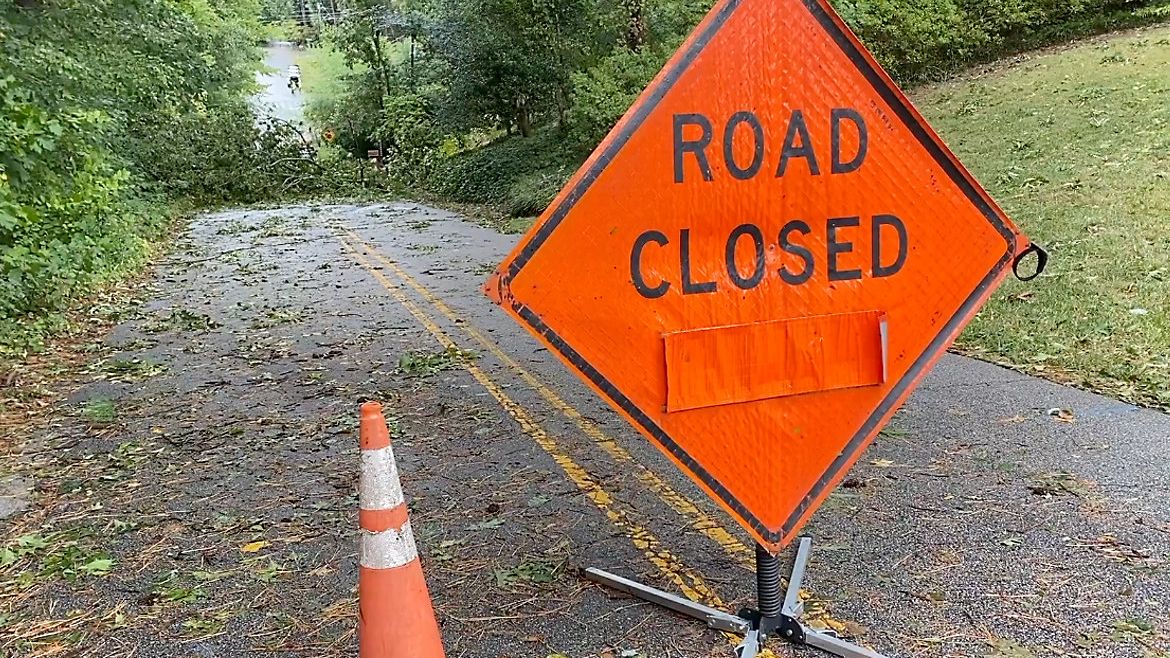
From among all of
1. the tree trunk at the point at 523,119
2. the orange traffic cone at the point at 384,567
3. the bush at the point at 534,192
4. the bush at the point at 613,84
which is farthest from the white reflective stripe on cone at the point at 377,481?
the tree trunk at the point at 523,119

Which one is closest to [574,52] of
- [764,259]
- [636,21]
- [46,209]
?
[636,21]

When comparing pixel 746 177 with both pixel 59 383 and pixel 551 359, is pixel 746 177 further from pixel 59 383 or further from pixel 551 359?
pixel 59 383

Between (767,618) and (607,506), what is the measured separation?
1.42m

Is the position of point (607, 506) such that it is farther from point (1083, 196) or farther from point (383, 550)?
point (1083, 196)

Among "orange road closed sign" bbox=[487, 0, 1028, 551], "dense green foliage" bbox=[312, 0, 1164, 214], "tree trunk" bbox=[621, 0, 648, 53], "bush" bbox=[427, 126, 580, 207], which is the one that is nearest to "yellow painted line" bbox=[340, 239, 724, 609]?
"orange road closed sign" bbox=[487, 0, 1028, 551]

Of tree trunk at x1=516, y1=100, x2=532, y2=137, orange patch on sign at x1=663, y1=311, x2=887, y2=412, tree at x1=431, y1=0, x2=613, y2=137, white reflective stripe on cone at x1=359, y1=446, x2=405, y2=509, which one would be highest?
tree at x1=431, y1=0, x2=613, y2=137

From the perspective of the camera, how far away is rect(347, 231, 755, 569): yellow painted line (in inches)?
162

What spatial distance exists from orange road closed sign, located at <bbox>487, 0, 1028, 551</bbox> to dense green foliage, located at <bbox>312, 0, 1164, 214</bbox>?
15.7 m

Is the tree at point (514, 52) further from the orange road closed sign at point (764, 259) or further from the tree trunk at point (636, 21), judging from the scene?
the orange road closed sign at point (764, 259)

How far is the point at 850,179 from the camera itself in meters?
2.96

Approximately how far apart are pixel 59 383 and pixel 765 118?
7145 mm

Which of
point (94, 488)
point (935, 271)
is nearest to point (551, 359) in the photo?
point (94, 488)

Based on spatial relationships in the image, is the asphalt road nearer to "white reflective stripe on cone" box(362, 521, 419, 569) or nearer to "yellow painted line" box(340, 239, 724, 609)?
"yellow painted line" box(340, 239, 724, 609)

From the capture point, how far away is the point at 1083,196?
11.0 m
